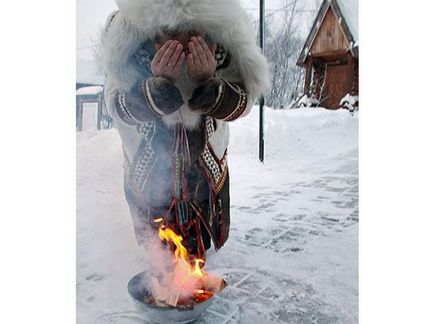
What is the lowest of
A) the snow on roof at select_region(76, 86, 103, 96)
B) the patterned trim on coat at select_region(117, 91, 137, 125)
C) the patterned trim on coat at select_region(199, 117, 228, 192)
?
the patterned trim on coat at select_region(199, 117, 228, 192)

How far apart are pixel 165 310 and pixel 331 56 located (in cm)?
70

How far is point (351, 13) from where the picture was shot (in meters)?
0.98

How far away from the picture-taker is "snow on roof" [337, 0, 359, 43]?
0.96 meters

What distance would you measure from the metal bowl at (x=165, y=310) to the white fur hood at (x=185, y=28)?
1.44 feet

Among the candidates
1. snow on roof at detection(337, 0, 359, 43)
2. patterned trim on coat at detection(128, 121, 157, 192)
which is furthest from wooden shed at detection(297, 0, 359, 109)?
patterned trim on coat at detection(128, 121, 157, 192)

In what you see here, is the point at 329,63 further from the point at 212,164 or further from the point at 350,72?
the point at 212,164

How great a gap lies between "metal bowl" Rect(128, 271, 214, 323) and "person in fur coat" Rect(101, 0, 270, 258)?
0.39ft

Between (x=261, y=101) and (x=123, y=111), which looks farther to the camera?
(x=261, y=101)

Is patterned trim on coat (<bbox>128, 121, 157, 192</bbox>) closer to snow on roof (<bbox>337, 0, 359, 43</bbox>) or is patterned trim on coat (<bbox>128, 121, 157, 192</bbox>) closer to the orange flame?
the orange flame

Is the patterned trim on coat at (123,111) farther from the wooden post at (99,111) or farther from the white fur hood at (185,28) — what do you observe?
the wooden post at (99,111)

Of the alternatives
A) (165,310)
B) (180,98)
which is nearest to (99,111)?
(180,98)
